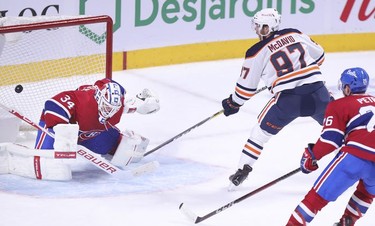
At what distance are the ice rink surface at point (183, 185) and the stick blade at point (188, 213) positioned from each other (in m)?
0.02

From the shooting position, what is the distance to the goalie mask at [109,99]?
17.6 feet

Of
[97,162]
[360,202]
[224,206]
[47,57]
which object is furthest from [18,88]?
[360,202]

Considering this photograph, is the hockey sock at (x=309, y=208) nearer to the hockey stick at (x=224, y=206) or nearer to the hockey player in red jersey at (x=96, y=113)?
the hockey stick at (x=224, y=206)

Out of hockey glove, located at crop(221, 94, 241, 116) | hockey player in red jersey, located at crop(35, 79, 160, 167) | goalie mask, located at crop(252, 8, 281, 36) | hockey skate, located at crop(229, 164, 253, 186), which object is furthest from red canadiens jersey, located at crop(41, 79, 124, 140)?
goalie mask, located at crop(252, 8, 281, 36)

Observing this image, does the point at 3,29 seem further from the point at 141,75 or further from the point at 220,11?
the point at 220,11

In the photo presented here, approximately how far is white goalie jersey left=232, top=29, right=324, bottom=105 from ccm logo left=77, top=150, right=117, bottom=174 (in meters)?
0.72

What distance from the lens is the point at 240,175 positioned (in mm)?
5430

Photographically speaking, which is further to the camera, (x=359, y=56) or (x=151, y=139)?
(x=359, y=56)

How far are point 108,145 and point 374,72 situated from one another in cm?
319

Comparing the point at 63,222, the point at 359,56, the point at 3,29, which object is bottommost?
the point at 359,56

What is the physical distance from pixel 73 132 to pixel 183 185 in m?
0.63

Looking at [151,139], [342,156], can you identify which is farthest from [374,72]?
[342,156]

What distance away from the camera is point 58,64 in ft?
21.6

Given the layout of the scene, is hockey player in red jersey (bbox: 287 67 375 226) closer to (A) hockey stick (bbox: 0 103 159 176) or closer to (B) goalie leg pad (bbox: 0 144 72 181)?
(A) hockey stick (bbox: 0 103 159 176)
